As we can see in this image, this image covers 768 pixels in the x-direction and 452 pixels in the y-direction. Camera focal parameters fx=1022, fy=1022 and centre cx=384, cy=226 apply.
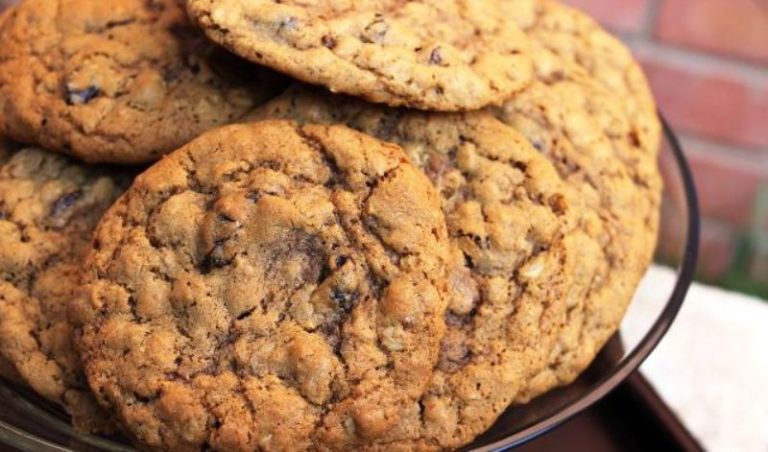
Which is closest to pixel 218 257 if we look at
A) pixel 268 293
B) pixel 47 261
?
pixel 268 293

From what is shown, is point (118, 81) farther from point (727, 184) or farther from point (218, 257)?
point (727, 184)

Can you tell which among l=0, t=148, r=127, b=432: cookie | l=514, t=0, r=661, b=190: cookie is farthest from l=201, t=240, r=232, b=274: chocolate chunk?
l=514, t=0, r=661, b=190: cookie

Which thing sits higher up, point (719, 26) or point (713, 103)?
point (719, 26)

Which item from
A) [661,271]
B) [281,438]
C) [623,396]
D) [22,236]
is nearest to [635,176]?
[661,271]

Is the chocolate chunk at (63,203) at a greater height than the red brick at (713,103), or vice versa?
the chocolate chunk at (63,203)

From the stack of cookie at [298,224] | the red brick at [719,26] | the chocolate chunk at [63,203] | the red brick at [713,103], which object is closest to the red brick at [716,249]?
the red brick at [713,103]

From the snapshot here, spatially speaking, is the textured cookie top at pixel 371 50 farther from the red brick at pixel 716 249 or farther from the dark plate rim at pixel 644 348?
the red brick at pixel 716 249

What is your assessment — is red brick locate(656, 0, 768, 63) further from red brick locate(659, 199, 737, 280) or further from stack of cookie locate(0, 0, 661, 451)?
stack of cookie locate(0, 0, 661, 451)
